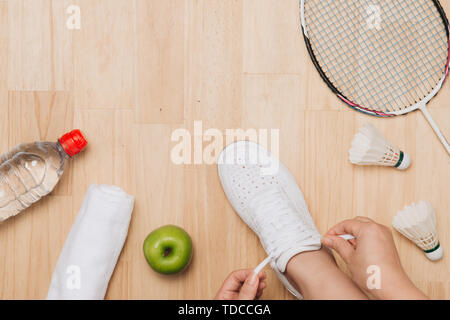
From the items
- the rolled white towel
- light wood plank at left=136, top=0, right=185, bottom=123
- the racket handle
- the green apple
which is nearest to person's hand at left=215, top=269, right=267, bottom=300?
the green apple

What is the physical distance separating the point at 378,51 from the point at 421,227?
402mm

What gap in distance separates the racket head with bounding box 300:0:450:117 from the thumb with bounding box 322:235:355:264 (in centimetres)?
29

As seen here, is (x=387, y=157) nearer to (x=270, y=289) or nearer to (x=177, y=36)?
(x=270, y=289)

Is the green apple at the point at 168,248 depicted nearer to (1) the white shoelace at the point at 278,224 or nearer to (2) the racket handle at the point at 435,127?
(1) the white shoelace at the point at 278,224

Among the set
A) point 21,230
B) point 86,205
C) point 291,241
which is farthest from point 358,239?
point 21,230

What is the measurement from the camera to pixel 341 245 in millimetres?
719

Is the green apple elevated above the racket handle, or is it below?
below

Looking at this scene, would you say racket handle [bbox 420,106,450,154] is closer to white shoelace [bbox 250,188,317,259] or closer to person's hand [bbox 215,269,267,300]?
white shoelace [bbox 250,188,317,259]

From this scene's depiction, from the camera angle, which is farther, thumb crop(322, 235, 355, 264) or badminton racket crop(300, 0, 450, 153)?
badminton racket crop(300, 0, 450, 153)

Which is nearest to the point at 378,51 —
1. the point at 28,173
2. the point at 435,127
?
the point at 435,127

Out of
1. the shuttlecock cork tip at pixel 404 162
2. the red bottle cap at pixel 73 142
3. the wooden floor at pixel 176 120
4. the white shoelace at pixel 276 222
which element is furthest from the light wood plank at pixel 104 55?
the shuttlecock cork tip at pixel 404 162

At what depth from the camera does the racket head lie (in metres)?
0.82

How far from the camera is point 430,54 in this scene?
2.71 ft

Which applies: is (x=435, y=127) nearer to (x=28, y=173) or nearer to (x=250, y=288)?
(x=250, y=288)
